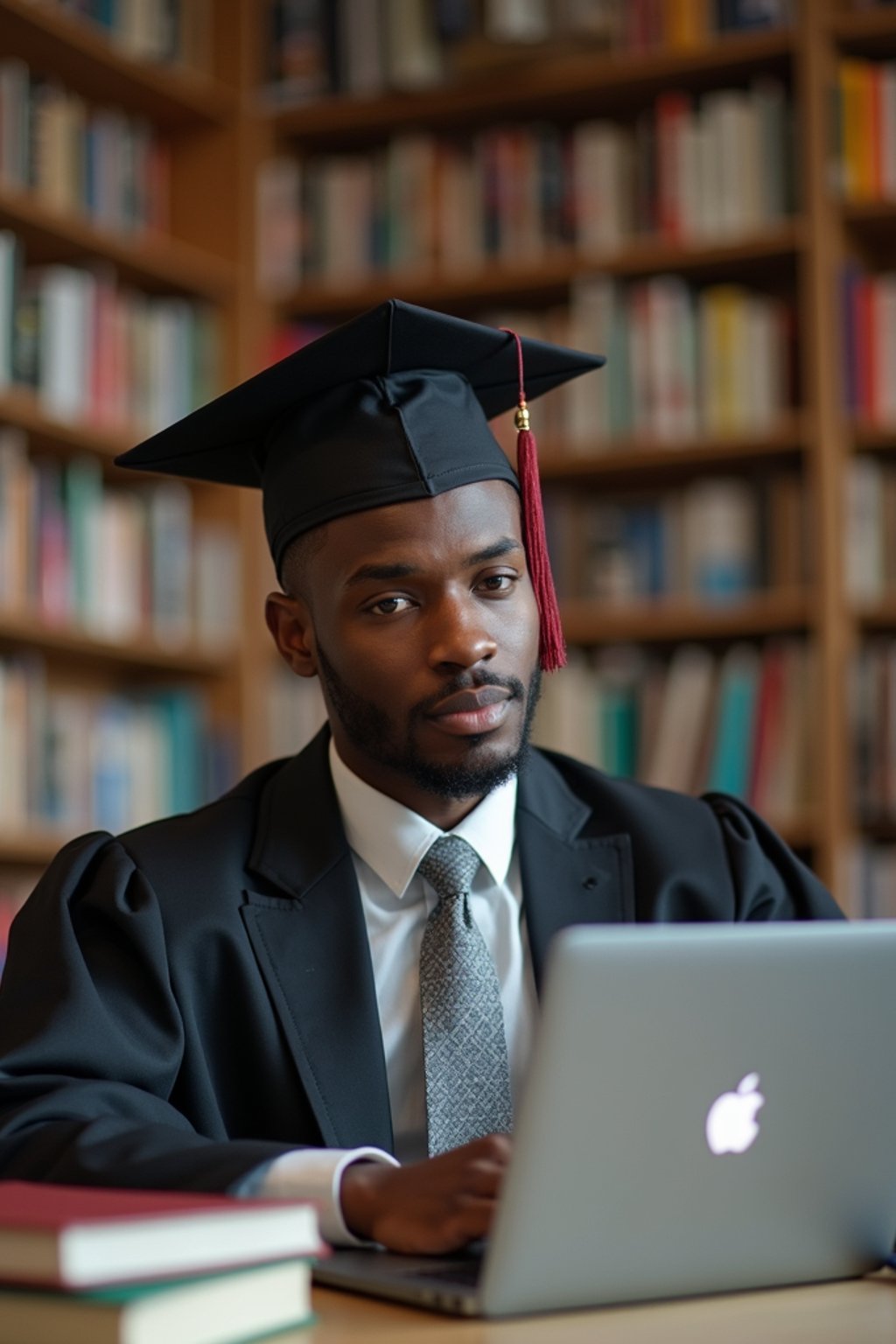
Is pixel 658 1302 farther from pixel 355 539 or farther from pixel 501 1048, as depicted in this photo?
pixel 355 539

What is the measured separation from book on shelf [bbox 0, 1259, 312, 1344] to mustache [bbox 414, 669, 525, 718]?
71 cm

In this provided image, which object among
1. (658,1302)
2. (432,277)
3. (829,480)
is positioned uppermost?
(432,277)

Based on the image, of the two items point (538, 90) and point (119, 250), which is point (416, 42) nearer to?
point (538, 90)

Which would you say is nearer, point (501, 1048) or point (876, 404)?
point (501, 1048)

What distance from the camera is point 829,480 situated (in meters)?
3.37

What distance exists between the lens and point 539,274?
369 centimetres

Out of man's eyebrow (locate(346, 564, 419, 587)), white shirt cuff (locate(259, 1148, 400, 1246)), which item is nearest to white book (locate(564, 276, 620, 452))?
man's eyebrow (locate(346, 564, 419, 587))

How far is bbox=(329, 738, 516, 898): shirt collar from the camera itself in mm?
1724

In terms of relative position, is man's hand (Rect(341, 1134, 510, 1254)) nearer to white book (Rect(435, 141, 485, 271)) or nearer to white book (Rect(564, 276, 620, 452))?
white book (Rect(564, 276, 620, 452))

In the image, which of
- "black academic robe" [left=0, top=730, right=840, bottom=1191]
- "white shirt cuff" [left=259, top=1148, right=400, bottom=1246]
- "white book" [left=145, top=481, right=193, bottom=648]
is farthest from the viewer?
"white book" [left=145, top=481, right=193, bottom=648]

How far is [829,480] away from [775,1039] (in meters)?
2.41

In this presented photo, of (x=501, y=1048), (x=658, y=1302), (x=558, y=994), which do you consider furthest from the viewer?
(x=501, y=1048)

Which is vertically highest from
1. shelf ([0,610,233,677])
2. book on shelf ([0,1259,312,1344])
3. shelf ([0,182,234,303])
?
shelf ([0,182,234,303])

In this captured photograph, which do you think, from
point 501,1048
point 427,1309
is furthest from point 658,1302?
point 501,1048
